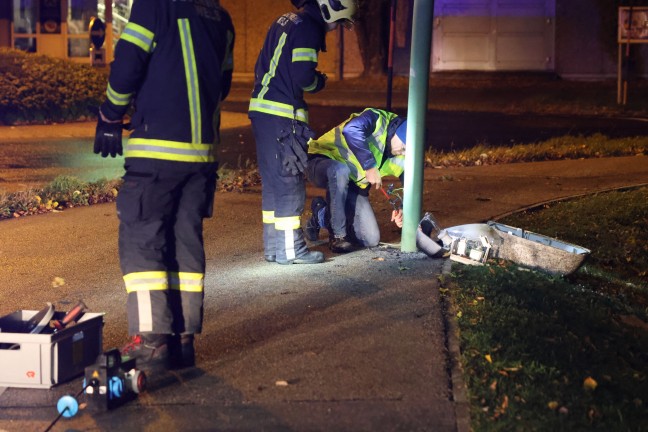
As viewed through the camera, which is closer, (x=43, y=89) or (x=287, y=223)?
(x=287, y=223)

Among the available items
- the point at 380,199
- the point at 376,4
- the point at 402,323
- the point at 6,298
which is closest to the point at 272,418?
the point at 402,323

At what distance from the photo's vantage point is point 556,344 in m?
5.40

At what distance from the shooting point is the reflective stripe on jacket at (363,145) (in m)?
7.46

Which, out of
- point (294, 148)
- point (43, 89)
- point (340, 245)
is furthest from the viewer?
point (43, 89)

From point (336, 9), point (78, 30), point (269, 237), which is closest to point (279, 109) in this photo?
point (336, 9)

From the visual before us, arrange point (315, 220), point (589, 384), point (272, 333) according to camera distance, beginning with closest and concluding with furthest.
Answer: point (589, 384)
point (272, 333)
point (315, 220)

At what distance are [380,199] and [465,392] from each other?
538 cm

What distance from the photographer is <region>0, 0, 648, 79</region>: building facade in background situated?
28266 millimetres

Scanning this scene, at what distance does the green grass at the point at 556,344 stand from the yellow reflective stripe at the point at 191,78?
1.69 meters

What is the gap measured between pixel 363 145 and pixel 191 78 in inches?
103

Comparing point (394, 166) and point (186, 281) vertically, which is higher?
point (394, 166)

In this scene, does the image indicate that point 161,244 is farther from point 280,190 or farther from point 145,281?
point 280,190

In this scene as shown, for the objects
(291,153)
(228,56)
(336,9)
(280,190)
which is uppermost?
(336,9)

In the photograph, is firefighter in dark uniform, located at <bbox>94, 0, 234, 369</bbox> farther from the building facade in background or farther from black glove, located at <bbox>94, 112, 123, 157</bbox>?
A: the building facade in background
